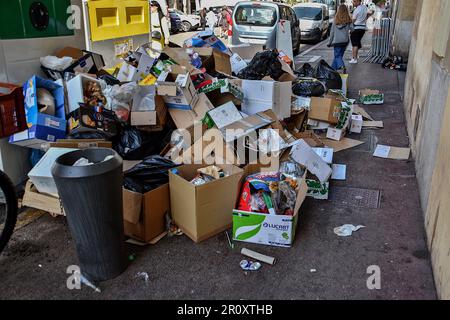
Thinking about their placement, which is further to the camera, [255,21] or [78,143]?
[255,21]

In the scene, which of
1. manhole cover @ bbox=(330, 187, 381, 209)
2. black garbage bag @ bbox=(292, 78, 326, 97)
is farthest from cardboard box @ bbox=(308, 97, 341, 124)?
manhole cover @ bbox=(330, 187, 381, 209)

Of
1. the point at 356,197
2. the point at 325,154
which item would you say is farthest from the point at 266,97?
the point at 356,197

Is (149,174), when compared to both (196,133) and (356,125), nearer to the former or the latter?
(196,133)

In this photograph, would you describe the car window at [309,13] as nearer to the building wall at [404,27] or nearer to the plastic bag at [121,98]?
the building wall at [404,27]

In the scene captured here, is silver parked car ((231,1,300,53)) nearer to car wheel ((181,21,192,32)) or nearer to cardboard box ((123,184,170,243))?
cardboard box ((123,184,170,243))

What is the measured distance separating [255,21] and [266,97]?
706 cm

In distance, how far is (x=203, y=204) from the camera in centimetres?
292

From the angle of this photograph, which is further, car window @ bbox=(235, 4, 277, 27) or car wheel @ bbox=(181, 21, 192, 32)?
car wheel @ bbox=(181, 21, 192, 32)

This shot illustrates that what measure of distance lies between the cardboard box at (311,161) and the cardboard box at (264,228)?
0.73m

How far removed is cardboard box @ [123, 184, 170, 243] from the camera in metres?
2.93

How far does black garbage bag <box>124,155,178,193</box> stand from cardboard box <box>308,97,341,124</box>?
2539 mm

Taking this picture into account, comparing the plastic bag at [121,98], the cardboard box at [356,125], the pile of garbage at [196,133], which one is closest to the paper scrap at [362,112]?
the pile of garbage at [196,133]
